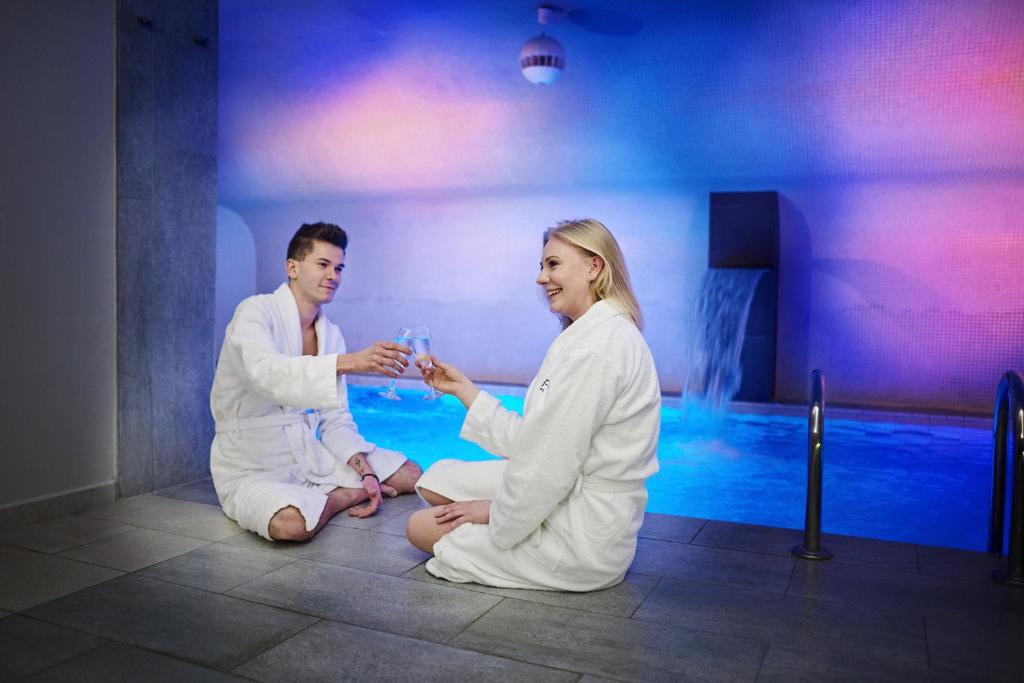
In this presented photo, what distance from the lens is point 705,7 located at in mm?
5688

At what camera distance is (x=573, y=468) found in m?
2.24

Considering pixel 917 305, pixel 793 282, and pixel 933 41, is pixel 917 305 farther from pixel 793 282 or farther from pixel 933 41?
pixel 933 41

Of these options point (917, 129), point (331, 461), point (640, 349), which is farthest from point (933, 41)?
point (331, 461)

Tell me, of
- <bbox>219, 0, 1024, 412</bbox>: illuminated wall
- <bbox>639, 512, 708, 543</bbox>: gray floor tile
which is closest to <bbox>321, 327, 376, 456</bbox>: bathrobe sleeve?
<bbox>639, 512, 708, 543</bbox>: gray floor tile

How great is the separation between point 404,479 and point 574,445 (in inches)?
59.2

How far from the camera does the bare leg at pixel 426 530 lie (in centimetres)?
263

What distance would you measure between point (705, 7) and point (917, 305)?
140 inches

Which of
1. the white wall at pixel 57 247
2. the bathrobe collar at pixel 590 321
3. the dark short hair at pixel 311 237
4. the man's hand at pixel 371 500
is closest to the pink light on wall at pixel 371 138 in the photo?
the white wall at pixel 57 247

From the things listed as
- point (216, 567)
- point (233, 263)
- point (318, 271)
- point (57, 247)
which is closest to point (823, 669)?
point (216, 567)

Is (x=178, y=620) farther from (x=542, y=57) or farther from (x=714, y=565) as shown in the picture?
(x=542, y=57)

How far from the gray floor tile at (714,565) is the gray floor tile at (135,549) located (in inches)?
63.3

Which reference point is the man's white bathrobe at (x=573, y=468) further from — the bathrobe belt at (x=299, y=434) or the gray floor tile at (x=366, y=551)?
the bathrobe belt at (x=299, y=434)

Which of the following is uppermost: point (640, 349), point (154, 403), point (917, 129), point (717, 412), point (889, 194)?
point (917, 129)

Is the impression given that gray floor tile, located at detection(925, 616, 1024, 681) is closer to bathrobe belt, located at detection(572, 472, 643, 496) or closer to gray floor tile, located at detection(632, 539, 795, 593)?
gray floor tile, located at detection(632, 539, 795, 593)
